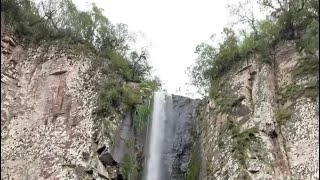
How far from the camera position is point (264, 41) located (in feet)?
72.9

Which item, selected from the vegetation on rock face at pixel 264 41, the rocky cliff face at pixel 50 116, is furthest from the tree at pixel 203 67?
the rocky cliff face at pixel 50 116

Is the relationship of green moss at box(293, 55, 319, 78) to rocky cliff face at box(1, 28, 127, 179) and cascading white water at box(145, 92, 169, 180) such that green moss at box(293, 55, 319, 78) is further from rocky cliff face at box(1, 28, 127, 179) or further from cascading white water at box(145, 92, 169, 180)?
rocky cliff face at box(1, 28, 127, 179)

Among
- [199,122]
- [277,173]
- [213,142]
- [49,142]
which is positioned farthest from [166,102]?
[277,173]

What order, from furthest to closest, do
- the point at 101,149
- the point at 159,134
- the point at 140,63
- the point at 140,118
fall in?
the point at 140,63 → the point at 159,134 → the point at 140,118 → the point at 101,149

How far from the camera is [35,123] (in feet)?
68.3

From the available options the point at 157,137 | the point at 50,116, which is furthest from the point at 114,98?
the point at 50,116

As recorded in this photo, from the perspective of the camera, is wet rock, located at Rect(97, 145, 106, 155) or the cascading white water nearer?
wet rock, located at Rect(97, 145, 106, 155)

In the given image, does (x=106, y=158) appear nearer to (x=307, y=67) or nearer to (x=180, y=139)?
(x=180, y=139)

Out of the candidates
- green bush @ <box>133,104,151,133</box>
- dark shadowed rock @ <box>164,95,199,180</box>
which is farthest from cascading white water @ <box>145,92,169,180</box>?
green bush @ <box>133,104,151,133</box>

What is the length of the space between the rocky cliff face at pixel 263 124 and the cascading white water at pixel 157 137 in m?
1.75

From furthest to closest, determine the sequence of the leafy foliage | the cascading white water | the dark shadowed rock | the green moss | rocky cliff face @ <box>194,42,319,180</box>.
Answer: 1. the leafy foliage
2. the dark shadowed rock
3. the cascading white water
4. the green moss
5. rocky cliff face @ <box>194,42,319,180</box>

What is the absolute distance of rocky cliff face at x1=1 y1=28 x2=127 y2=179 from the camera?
19281 millimetres

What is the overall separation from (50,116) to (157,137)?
5546mm

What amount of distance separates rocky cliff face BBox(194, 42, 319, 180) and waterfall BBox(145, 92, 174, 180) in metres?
1.64
